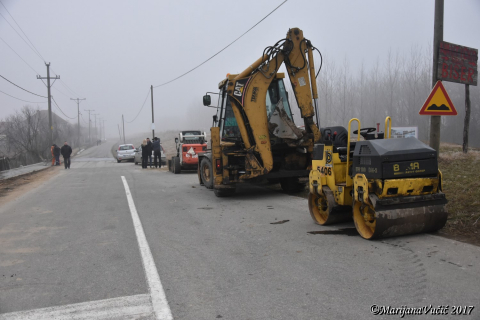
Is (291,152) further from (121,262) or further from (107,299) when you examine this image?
(107,299)

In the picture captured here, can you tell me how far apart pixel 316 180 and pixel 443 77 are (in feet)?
14.1

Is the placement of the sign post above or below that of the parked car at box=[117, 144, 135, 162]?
above

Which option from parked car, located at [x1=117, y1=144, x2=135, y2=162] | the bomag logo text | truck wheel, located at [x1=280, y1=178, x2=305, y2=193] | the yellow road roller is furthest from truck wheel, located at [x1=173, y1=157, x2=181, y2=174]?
parked car, located at [x1=117, y1=144, x2=135, y2=162]

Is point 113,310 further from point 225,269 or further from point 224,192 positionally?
point 224,192

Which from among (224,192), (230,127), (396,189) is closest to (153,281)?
(396,189)

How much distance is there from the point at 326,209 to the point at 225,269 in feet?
9.16

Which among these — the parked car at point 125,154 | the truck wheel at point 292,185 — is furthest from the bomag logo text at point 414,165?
the parked car at point 125,154

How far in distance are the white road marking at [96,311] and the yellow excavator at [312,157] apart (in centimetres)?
327

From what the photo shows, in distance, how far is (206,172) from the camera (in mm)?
11977

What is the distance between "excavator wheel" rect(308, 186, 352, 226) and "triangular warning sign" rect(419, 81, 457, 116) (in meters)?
2.77

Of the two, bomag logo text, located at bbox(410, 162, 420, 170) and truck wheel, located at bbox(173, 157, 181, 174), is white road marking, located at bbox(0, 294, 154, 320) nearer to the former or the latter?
bomag logo text, located at bbox(410, 162, 420, 170)

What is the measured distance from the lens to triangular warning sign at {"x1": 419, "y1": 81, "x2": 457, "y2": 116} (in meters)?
7.72

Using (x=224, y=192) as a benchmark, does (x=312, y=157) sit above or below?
above

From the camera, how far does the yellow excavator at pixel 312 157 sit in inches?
211
